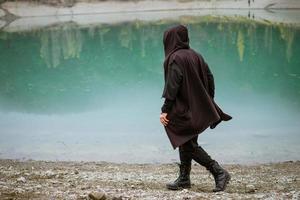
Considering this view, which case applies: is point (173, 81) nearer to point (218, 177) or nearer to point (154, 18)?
point (218, 177)

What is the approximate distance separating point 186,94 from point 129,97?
15.5m

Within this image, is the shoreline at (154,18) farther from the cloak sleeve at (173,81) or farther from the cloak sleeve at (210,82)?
the cloak sleeve at (173,81)

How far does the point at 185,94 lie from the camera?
6.78 meters

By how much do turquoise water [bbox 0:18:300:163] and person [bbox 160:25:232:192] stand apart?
18.6ft

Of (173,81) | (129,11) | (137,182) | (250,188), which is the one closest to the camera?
(173,81)

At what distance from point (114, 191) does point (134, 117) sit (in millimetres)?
11073

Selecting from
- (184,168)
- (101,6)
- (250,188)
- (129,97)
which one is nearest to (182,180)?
(184,168)

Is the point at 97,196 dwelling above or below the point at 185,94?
below

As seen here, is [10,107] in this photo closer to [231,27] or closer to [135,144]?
[135,144]

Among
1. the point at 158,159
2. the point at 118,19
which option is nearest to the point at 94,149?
the point at 158,159

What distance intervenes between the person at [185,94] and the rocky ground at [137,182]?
28.6 inches

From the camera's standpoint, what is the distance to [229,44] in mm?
42969

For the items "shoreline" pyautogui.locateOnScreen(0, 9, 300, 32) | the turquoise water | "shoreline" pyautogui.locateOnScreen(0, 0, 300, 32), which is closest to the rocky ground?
the turquoise water

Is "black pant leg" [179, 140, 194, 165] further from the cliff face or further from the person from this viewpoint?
the cliff face
